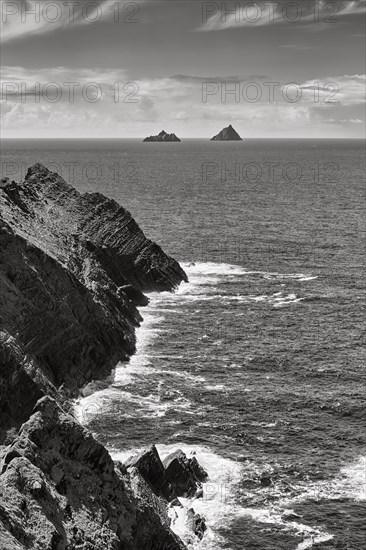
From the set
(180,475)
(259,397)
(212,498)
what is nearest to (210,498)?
(212,498)

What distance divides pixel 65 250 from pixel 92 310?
468 inches

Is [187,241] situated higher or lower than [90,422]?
higher

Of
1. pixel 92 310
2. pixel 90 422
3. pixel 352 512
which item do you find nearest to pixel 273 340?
pixel 92 310

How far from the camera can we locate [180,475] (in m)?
57.9

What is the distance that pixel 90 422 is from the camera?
6844 centimetres

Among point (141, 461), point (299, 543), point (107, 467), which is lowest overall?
point (299, 543)

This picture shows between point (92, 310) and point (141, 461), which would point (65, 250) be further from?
point (141, 461)

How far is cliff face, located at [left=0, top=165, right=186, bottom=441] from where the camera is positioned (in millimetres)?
67500

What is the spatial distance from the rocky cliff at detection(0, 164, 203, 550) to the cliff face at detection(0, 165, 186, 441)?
0.50 ft

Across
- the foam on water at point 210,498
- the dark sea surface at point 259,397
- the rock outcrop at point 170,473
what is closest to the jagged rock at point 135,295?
the dark sea surface at point 259,397

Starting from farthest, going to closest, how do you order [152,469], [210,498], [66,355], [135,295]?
[135,295] < [66,355] < [210,498] < [152,469]

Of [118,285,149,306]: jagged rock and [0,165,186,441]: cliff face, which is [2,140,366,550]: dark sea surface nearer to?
[118,285,149,306]: jagged rock

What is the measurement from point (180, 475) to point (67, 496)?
18.2m

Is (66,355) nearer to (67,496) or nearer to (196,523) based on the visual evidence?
(196,523)
